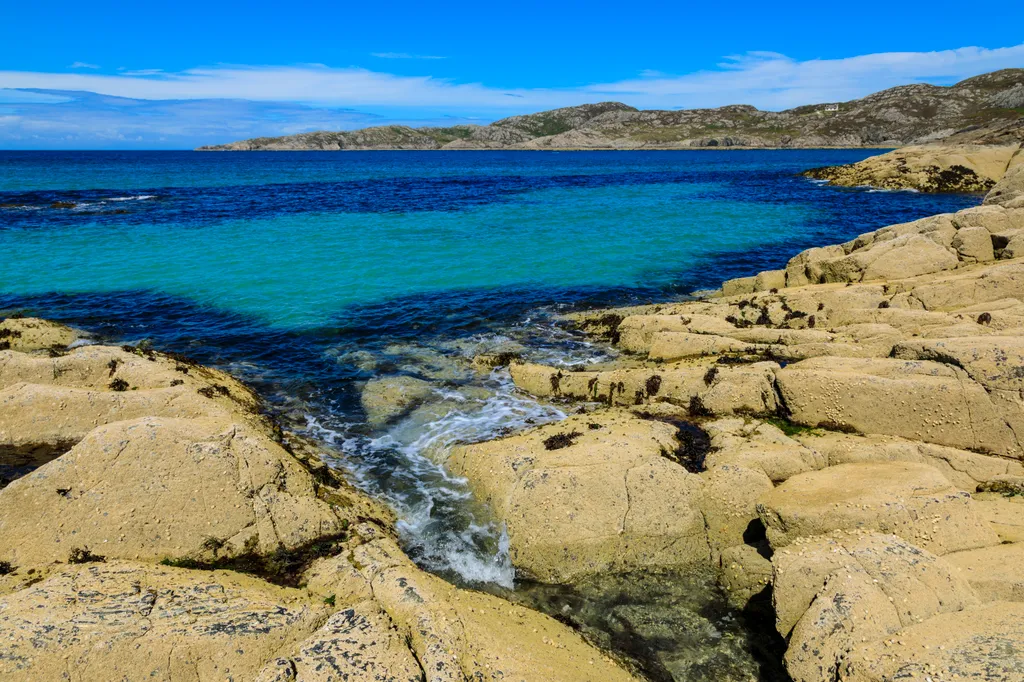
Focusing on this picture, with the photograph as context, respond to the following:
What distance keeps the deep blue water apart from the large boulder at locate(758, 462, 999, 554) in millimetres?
5172

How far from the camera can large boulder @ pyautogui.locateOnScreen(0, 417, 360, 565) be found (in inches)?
350

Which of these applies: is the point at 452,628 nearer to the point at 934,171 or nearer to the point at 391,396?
the point at 391,396

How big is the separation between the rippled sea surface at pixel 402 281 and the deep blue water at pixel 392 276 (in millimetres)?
109

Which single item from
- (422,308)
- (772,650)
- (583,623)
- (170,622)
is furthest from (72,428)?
(422,308)

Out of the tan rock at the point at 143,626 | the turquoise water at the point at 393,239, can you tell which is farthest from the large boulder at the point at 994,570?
the turquoise water at the point at 393,239

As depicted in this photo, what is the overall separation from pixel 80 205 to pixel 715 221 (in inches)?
2462

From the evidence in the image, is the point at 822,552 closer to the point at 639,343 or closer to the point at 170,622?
the point at 170,622

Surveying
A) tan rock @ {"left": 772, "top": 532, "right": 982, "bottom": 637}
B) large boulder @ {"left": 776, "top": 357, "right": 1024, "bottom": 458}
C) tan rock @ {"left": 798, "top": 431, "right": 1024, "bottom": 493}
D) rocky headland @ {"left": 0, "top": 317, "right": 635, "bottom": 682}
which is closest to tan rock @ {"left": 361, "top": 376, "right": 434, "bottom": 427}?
rocky headland @ {"left": 0, "top": 317, "right": 635, "bottom": 682}

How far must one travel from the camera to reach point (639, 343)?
19.4 metres

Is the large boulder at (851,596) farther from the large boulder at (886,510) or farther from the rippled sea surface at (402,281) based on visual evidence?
the rippled sea surface at (402,281)

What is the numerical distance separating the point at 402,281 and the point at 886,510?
82.1 ft

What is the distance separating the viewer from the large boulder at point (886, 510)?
350 inches

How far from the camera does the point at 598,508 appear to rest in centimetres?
1063

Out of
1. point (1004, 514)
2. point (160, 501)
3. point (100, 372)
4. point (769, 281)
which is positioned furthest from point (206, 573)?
point (769, 281)
